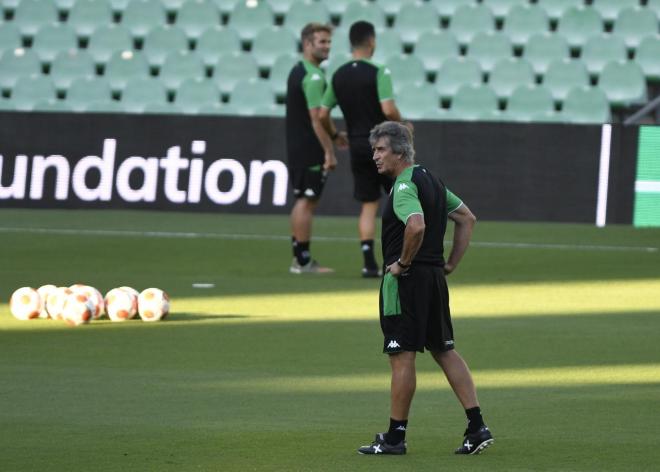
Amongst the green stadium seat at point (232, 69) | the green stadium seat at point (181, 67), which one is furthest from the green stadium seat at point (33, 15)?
the green stadium seat at point (232, 69)

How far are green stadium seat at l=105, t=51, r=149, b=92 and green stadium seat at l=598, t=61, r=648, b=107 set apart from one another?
23.9 feet

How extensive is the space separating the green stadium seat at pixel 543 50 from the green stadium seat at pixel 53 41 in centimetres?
750

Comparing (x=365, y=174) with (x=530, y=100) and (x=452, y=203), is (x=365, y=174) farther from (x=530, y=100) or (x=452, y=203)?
(x=530, y=100)

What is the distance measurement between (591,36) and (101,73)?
26.5ft

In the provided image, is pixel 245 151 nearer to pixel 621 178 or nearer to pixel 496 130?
pixel 496 130

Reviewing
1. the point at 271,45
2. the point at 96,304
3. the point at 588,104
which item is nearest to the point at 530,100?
the point at 588,104

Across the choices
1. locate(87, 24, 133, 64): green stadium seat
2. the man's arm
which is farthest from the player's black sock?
locate(87, 24, 133, 64): green stadium seat

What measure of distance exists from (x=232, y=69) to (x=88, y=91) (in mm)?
2328

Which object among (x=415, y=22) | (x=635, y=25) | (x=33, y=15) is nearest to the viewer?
(x=635, y=25)

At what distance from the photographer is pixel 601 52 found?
2208 centimetres

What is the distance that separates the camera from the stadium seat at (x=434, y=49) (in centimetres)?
2250

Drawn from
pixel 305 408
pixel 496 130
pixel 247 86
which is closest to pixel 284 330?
pixel 305 408

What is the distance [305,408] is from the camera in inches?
294

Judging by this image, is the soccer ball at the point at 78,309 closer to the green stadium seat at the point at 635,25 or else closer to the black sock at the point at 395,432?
the black sock at the point at 395,432
